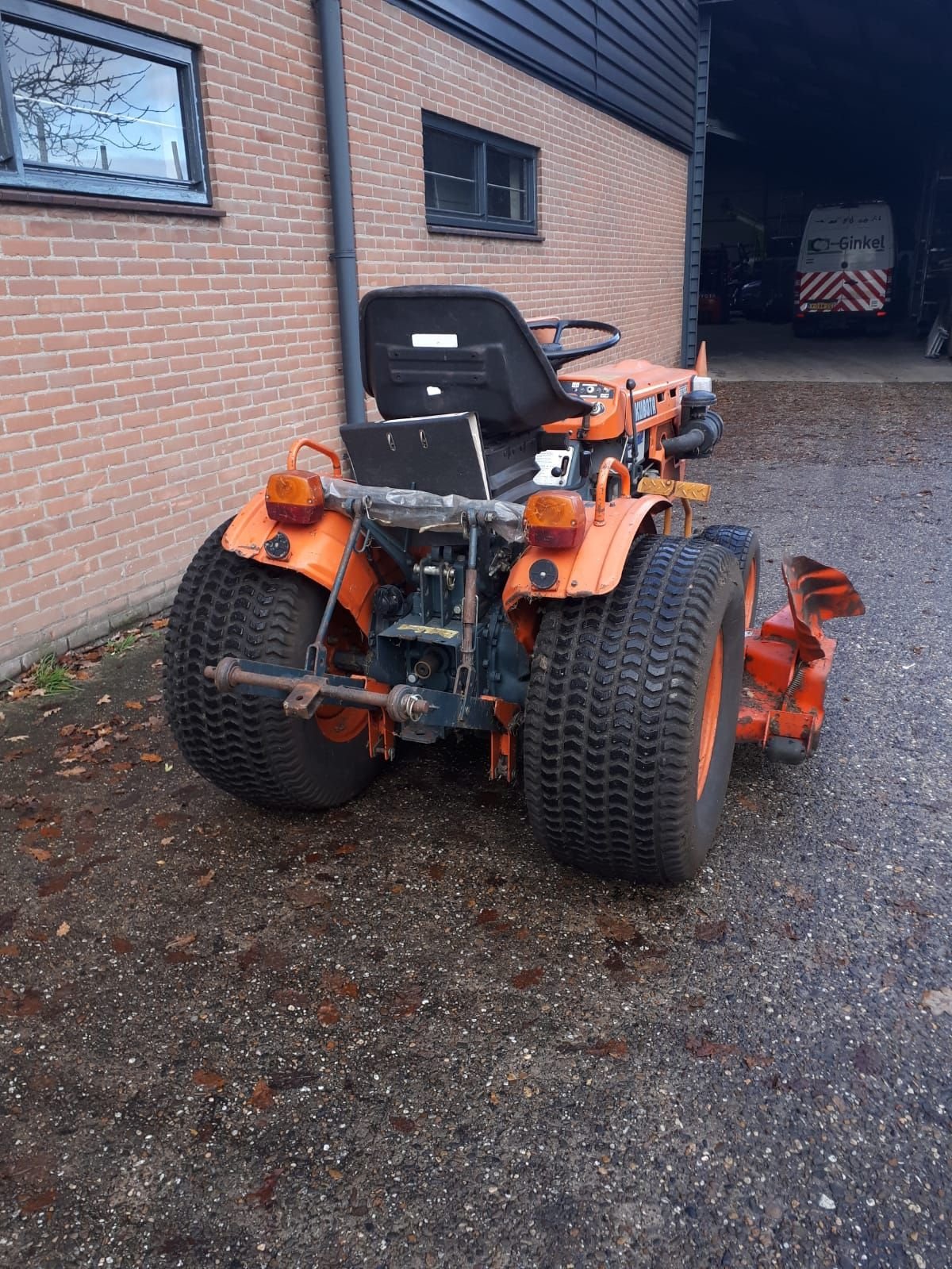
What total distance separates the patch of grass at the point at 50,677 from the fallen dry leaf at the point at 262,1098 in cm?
252

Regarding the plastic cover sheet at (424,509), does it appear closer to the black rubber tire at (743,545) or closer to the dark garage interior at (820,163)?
the black rubber tire at (743,545)

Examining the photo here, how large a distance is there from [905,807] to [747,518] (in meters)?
4.02

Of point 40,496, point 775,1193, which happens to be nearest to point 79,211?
point 40,496

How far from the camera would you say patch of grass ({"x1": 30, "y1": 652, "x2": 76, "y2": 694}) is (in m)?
4.10

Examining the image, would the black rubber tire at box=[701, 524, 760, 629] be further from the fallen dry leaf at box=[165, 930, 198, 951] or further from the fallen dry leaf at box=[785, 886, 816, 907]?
the fallen dry leaf at box=[165, 930, 198, 951]

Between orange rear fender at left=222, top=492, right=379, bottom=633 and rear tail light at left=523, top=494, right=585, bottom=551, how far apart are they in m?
0.61

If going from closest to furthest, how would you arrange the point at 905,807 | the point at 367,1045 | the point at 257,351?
the point at 367,1045 → the point at 905,807 → the point at 257,351

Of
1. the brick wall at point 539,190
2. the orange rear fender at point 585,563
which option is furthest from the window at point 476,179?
the orange rear fender at point 585,563

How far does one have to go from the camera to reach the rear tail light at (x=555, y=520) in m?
2.42

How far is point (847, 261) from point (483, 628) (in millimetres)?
18771

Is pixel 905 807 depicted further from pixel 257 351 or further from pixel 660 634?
pixel 257 351

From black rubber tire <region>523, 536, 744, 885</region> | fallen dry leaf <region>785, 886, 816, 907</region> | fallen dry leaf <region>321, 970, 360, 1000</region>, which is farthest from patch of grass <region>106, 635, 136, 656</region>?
fallen dry leaf <region>785, 886, 816, 907</region>

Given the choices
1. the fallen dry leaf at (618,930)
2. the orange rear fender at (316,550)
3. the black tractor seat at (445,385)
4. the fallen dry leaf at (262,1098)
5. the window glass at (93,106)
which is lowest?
the fallen dry leaf at (262,1098)

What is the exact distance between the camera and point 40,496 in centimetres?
414
